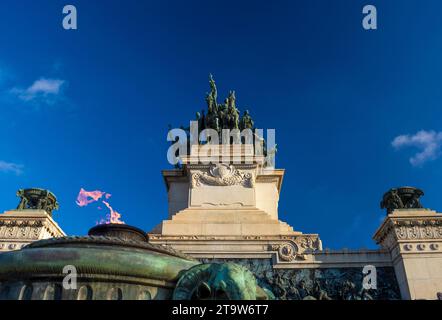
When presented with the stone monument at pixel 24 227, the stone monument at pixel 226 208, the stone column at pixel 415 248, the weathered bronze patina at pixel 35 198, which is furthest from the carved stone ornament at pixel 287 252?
the weathered bronze patina at pixel 35 198

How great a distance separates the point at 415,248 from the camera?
610 inches

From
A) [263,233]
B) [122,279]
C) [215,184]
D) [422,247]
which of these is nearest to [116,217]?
[215,184]

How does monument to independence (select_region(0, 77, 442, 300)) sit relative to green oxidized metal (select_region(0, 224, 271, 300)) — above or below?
above

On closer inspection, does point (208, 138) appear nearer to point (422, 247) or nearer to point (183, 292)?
point (422, 247)

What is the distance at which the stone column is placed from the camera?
14.7m

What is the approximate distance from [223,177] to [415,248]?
8.54 metres

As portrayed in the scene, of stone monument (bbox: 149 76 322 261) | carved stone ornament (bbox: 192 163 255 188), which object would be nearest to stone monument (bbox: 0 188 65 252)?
stone monument (bbox: 149 76 322 261)

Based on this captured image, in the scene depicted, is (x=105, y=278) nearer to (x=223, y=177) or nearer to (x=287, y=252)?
(x=287, y=252)

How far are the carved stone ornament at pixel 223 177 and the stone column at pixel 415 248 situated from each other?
6.18 metres

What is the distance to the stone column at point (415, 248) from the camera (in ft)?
48.1

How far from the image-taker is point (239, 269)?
171 inches

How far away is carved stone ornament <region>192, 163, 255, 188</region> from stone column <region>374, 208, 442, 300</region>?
20.3ft

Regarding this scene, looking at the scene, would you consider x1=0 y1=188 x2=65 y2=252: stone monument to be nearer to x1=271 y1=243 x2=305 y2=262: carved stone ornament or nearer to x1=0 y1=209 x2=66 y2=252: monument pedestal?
x1=0 y1=209 x2=66 y2=252: monument pedestal
